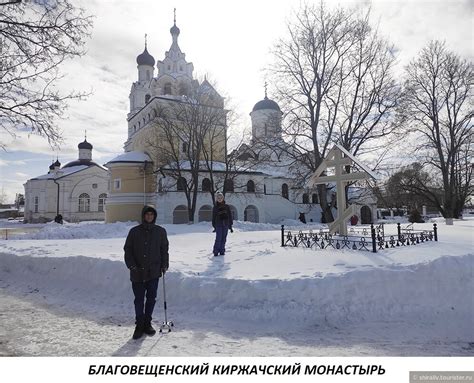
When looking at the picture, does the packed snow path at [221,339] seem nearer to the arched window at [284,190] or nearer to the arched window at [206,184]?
the arched window at [206,184]

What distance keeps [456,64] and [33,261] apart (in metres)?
26.6

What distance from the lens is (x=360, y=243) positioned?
8.70 meters

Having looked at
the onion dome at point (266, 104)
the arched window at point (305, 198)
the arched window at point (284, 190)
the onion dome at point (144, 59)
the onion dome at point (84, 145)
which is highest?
the onion dome at point (144, 59)

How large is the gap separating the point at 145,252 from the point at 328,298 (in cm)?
323

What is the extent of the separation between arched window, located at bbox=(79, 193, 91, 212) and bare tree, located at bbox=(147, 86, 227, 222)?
932 inches

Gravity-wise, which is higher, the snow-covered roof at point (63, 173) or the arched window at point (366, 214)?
the snow-covered roof at point (63, 173)

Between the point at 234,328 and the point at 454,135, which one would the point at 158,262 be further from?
the point at 454,135

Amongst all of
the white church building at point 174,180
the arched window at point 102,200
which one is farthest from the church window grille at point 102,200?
the white church building at point 174,180

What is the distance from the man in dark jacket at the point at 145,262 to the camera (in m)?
4.83

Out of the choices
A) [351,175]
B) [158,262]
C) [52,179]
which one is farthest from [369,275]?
[52,179]

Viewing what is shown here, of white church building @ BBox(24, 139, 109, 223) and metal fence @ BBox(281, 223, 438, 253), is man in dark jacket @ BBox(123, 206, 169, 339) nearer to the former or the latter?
metal fence @ BBox(281, 223, 438, 253)

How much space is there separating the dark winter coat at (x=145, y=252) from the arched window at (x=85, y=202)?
49.6 meters

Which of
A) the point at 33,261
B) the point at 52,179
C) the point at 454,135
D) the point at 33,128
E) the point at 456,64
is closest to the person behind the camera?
the point at 33,128
